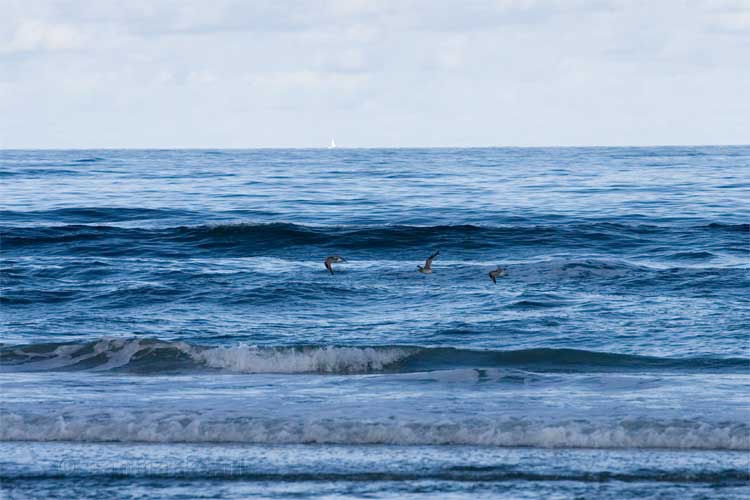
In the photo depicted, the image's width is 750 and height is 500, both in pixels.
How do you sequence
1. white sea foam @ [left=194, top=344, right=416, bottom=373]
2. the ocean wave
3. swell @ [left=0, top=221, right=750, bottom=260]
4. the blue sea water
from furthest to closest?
swell @ [left=0, top=221, right=750, bottom=260] → white sea foam @ [left=194, top=344, right=416, bottom=373] → the ocean wave → the blue sea water

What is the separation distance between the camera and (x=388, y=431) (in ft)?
29.8

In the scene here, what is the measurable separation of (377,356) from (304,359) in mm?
909

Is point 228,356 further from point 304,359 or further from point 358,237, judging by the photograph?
point 358,237

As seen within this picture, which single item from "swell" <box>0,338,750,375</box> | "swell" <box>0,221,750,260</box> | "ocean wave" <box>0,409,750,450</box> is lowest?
"swell" <box>0,338,750,375</box>

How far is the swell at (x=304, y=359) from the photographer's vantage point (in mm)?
12570

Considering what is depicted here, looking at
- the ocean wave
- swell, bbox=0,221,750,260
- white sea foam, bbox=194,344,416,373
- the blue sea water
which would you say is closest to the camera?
the blue sea water

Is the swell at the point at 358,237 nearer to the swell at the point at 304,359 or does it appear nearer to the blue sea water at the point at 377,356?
the blue sea water at the point at 377,356

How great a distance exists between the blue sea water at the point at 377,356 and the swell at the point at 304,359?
1.6 inches

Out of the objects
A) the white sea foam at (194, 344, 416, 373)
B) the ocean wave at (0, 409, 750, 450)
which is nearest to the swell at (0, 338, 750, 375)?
the white sea foam at (194, 344, 416, 373)

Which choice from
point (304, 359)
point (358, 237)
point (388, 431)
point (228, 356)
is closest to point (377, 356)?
point (304, 359)

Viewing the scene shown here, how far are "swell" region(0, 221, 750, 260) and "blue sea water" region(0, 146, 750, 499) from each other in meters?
0.12

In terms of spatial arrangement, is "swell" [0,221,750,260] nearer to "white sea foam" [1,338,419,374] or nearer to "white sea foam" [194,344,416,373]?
"white sea foam" [1,338,419,374]

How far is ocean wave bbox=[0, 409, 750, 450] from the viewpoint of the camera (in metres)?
8.80

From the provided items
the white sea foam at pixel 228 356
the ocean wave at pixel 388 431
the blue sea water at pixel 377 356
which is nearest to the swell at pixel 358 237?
the blue sea water at pixel 377 356
